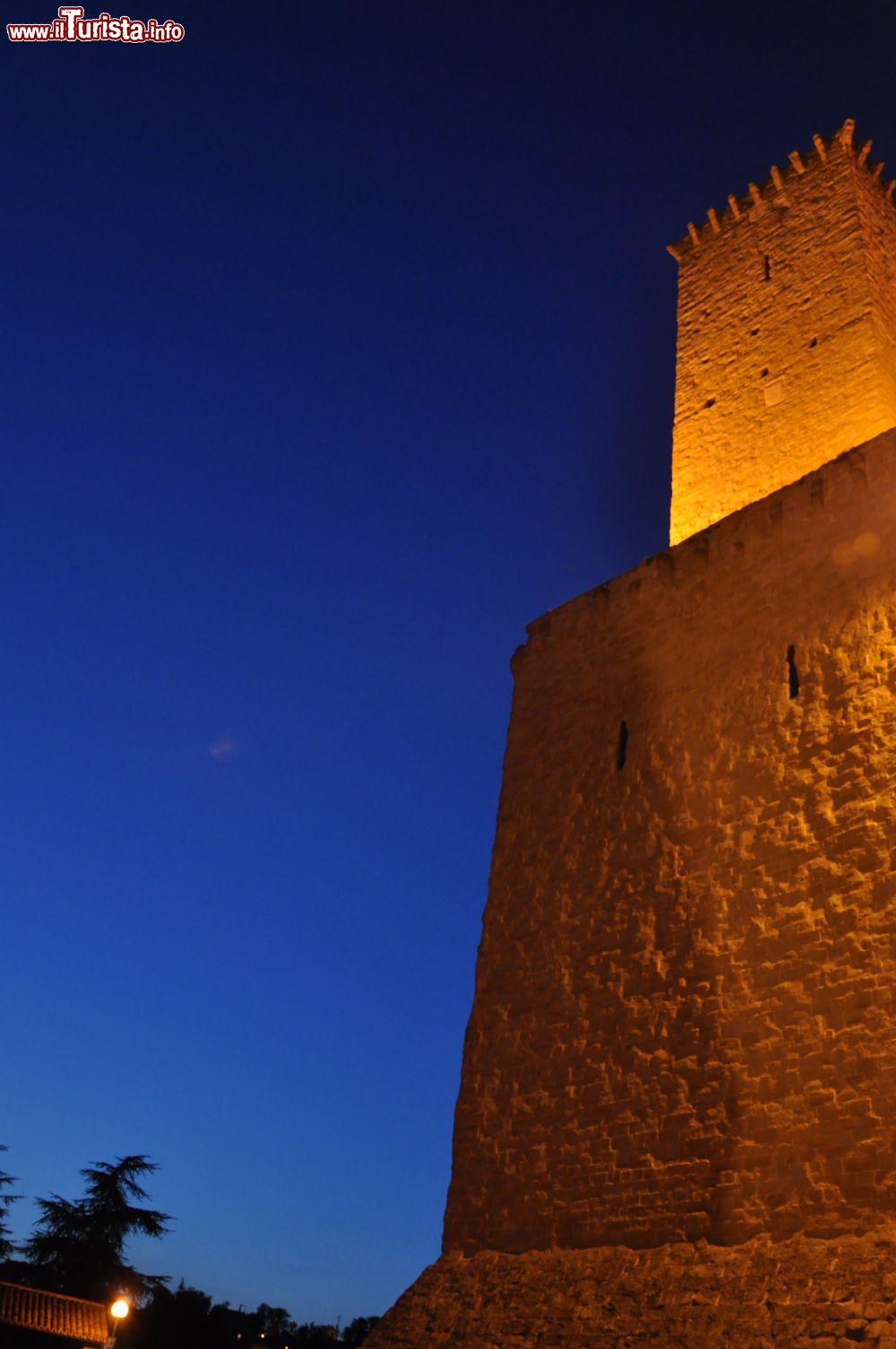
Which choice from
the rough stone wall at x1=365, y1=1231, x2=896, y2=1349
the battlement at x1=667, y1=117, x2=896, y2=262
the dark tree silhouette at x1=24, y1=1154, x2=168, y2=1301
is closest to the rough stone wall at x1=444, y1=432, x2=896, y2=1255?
the rough stone wall at x1=365, y1=1231, x2=896, y2=1349

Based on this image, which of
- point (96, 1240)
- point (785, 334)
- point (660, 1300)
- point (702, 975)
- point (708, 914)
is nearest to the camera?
point (660, 1300)

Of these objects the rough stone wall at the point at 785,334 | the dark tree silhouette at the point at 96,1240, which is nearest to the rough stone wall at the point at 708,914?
the rough stone wall at the point at 785,334

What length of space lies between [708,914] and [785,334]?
22.5 feet

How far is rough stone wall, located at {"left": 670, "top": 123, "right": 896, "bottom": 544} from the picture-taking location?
11.1 metres

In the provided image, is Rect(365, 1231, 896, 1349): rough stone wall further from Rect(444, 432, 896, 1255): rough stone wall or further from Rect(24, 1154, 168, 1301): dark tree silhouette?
Rect(24, 1154, 168, 1301): dark tree silhouette

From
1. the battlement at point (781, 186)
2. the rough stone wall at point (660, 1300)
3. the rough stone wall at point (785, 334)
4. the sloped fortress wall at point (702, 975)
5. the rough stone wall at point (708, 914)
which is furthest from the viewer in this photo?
the battlement at point (781, 186)

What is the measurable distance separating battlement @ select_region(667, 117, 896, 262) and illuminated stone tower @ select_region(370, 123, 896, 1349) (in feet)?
7.04

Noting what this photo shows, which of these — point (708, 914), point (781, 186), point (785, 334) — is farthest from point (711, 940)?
point (781, 186)

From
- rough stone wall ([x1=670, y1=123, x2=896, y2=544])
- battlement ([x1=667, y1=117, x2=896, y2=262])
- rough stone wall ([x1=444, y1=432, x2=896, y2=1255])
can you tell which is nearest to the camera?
rough stone wall ([x1=444, y1=432, x2=896, y2=1255])

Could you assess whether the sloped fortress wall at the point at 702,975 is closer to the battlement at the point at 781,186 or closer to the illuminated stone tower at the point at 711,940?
the illuminated stone tower at the point at 711,940

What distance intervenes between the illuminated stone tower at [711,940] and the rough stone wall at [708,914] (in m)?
0.02

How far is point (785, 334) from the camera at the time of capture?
12047mm

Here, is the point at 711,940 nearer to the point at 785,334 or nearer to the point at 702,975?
the point at 702,975

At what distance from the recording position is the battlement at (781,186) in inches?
505
